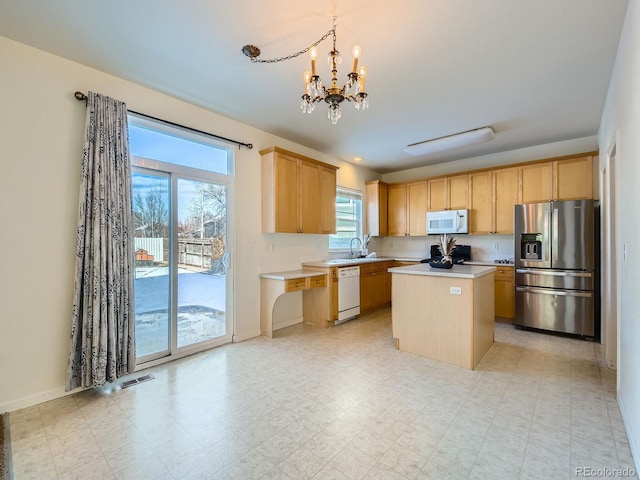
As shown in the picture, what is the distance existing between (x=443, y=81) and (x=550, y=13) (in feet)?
3.09

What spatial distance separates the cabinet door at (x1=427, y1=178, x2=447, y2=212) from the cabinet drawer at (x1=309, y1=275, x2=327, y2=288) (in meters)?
2.65

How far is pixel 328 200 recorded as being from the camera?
4887 mm

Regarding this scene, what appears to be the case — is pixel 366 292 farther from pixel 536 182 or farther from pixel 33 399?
pixel 33 399

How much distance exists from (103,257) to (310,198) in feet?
8.98

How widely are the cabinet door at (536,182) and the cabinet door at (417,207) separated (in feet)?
5.13

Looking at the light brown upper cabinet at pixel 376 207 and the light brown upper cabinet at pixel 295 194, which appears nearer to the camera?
the light brown upper cabinet at pixel 295 194

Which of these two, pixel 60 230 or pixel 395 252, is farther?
pixel 395 252

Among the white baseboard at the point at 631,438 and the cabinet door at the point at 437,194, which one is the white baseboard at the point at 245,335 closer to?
the white baseboard at the point at 631,438

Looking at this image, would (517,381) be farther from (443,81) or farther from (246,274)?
(246,274)

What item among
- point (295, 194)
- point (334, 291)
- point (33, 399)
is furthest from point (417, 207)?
point (33, 399)

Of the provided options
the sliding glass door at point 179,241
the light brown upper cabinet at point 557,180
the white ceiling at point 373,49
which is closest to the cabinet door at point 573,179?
the light brown upper cabinet at point 557,180

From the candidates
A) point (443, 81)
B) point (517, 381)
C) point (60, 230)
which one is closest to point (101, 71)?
point (60, 230)

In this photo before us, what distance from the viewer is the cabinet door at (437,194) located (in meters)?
5.44

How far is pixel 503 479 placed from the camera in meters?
1.60
